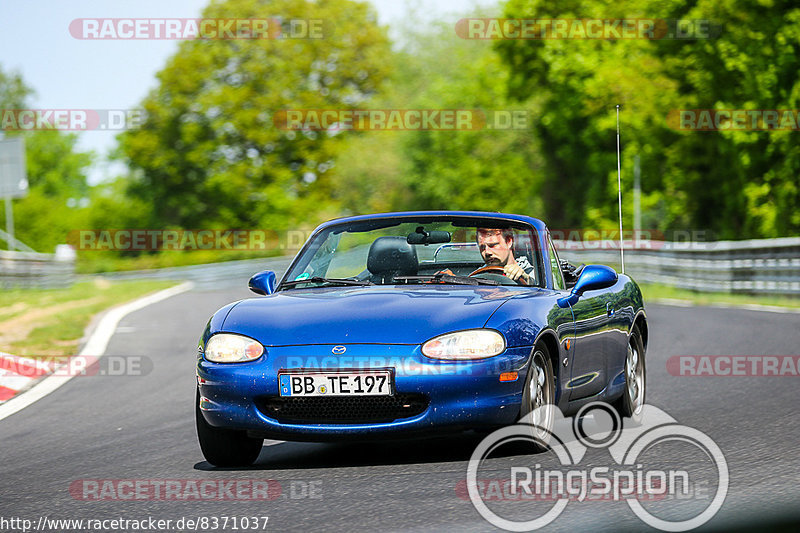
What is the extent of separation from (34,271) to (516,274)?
27.3 m

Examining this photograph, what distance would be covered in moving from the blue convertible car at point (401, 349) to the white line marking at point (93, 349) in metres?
3.57

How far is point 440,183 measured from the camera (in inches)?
2835

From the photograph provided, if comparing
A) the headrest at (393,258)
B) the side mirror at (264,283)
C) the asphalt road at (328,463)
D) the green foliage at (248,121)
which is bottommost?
the asphalt road at (328,463)

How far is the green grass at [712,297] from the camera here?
2244 cm

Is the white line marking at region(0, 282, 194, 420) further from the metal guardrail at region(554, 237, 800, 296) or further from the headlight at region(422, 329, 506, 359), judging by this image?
the metal guardrail at region(554, 237, 800, 296)

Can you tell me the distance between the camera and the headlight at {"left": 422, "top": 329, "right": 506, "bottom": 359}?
6375 mm

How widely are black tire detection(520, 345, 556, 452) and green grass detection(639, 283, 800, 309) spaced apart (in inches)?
592

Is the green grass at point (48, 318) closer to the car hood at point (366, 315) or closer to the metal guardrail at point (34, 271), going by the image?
the metal guardrail at point (34, 271)

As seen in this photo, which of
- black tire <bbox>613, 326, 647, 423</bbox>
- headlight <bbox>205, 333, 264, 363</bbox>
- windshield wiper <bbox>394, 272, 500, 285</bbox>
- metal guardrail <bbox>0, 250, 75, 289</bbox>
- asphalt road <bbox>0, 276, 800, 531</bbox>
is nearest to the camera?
asphalt road <bbox>0, 276, 800, 531</bbox>

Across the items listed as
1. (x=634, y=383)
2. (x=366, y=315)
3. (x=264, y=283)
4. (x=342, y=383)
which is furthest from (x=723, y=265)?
(x=342, y=383)

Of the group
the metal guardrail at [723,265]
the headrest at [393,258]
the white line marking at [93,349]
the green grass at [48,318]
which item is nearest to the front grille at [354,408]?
the headrest at [393,258]

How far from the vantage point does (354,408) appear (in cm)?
639

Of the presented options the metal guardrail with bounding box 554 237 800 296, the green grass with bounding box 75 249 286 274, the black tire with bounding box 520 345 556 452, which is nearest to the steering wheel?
the black tire with bounding box 520 345 556 452

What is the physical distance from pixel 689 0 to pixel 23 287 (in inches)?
950
